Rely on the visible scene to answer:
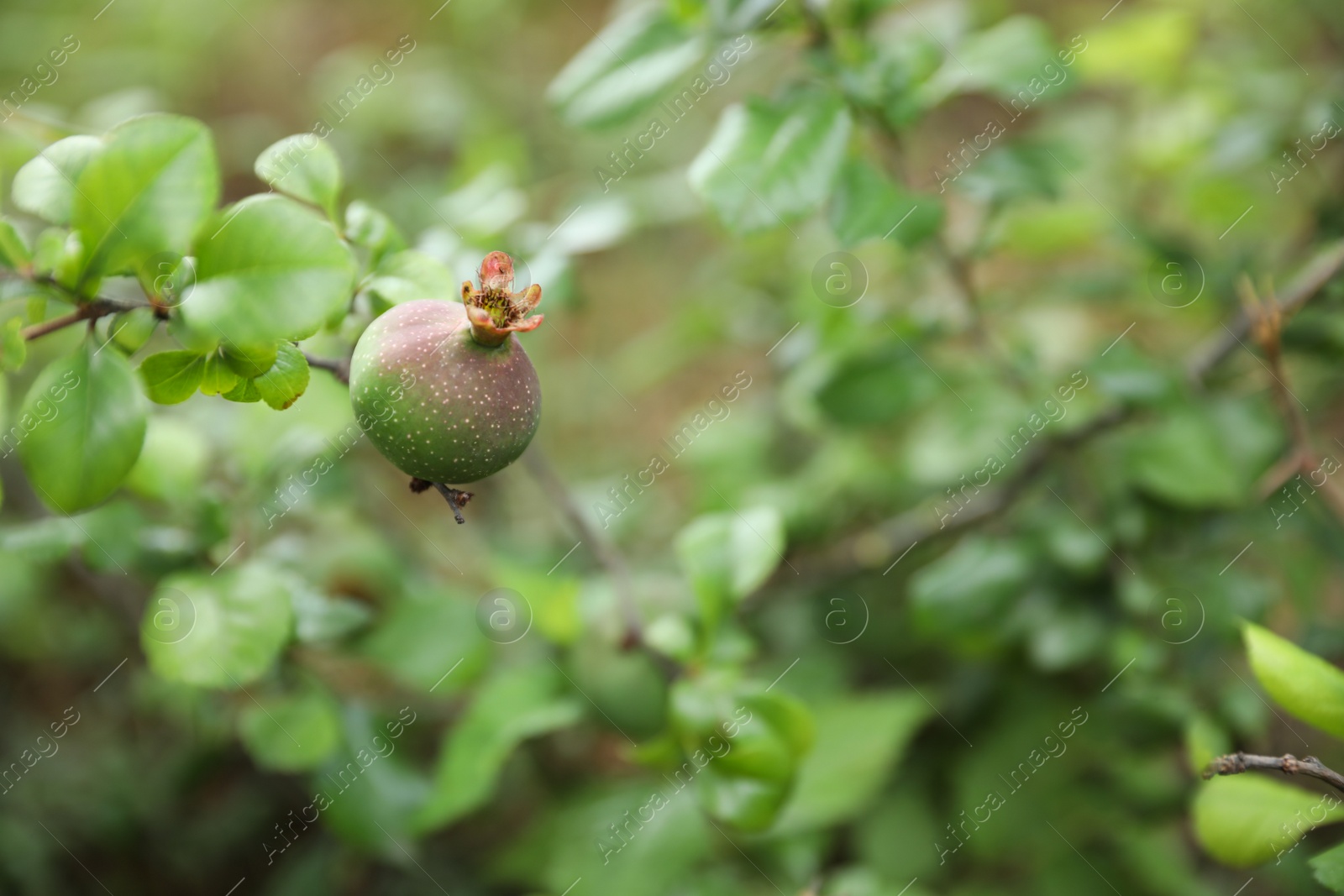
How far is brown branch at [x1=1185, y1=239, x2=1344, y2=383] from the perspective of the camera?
3.79 ft

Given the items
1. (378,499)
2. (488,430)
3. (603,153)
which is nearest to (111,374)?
(488,430)

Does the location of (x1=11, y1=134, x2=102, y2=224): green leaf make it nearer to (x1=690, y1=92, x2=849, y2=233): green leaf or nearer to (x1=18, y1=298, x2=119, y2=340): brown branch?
(x1=18, y1=298, x2=119, y2=340): brown branch

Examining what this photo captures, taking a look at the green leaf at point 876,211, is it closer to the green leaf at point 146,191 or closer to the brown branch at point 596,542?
the brown branch at point 596,542

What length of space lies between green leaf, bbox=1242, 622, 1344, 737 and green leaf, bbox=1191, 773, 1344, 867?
4.8 inches

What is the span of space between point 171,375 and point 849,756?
1.20 metres

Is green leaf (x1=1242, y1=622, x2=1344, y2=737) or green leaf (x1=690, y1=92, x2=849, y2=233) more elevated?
green leaf (x1=690, y1=92, x2=849, y2=233)

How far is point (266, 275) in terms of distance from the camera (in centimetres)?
65

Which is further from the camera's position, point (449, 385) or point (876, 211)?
point (876, 211)

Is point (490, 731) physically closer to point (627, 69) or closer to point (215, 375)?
point (215, 375)

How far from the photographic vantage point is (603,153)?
8.31 feet

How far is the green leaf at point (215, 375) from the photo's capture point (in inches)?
27.2

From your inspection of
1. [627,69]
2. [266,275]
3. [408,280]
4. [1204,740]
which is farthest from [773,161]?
[1204,740]

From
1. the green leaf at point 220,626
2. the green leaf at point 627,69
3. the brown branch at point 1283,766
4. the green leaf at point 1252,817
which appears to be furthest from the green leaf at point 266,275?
the green leaf at point 1252,817

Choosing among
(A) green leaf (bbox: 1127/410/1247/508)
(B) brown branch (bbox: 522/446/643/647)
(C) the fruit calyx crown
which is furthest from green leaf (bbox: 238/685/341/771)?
(A) green leaf (bbox: 1127/410/1247/508)
